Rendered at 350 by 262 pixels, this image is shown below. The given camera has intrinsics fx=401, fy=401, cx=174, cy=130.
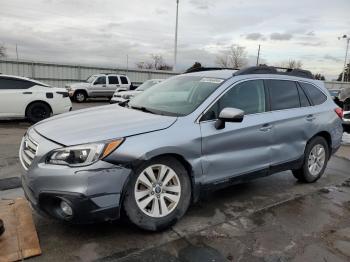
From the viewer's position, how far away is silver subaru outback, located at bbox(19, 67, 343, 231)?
357 centimetres

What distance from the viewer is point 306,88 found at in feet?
19.7

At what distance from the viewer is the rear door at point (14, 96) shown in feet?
38.6

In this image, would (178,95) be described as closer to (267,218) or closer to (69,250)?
(267,218)

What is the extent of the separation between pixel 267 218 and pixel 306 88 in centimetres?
234

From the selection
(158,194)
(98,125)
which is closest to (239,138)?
(158,194)

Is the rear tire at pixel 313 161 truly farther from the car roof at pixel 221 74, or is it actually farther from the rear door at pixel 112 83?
the rear door at pixel 112 83

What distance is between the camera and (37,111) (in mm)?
12297

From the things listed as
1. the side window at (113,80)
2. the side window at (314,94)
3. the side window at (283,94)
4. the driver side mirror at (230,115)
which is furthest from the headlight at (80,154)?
the side window at (113,80)

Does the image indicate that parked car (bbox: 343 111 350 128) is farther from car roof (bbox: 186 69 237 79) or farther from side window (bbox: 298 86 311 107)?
car roof (bbox: 186 69 237 79)

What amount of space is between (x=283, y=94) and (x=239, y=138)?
4.32ft

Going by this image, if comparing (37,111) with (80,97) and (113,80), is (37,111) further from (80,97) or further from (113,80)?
(113,80)

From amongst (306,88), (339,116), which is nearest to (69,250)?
(306,88)

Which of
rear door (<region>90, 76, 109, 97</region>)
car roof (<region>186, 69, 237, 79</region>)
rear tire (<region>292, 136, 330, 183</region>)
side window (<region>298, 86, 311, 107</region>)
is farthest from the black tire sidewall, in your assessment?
rear door (<region>90, 76, 109, 97</region>)

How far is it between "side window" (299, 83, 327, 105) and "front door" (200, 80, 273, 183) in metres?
1.14
